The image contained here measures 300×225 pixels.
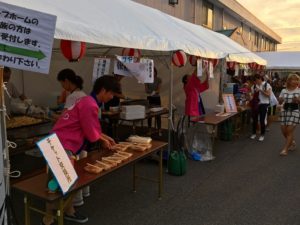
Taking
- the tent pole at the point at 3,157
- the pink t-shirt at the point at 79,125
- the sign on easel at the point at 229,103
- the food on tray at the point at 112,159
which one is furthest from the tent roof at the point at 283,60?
the tent pole at the point at 3,157

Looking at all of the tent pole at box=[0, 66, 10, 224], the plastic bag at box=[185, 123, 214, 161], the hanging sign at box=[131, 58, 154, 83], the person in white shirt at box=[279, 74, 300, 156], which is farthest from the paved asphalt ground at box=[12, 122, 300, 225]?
the hanging sign at box=[131, 58, 154, 83]

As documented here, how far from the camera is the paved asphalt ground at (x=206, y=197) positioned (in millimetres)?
3732

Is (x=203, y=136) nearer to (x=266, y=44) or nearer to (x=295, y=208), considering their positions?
(x=295, y=208)

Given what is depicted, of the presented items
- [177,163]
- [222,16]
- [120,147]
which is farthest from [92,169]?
[222,16]

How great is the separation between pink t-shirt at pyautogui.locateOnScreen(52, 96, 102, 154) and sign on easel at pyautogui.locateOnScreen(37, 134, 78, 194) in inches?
15.5

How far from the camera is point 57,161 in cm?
247

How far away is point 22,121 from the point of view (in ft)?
16.2

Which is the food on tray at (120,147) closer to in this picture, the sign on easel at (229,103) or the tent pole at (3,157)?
the tent pole at (3,157)

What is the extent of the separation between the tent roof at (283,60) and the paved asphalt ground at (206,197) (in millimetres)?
9728

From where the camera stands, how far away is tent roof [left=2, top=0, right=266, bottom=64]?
2971 millimetres

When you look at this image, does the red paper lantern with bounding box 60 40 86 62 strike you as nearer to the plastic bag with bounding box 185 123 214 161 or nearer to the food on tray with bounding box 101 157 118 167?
the food on tray with bounding box 101 157 118 167

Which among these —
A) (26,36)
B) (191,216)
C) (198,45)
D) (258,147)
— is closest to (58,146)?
(26,36)

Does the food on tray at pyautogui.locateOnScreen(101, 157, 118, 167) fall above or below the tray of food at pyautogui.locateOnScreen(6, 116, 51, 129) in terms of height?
below

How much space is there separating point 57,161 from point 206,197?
258 cm
